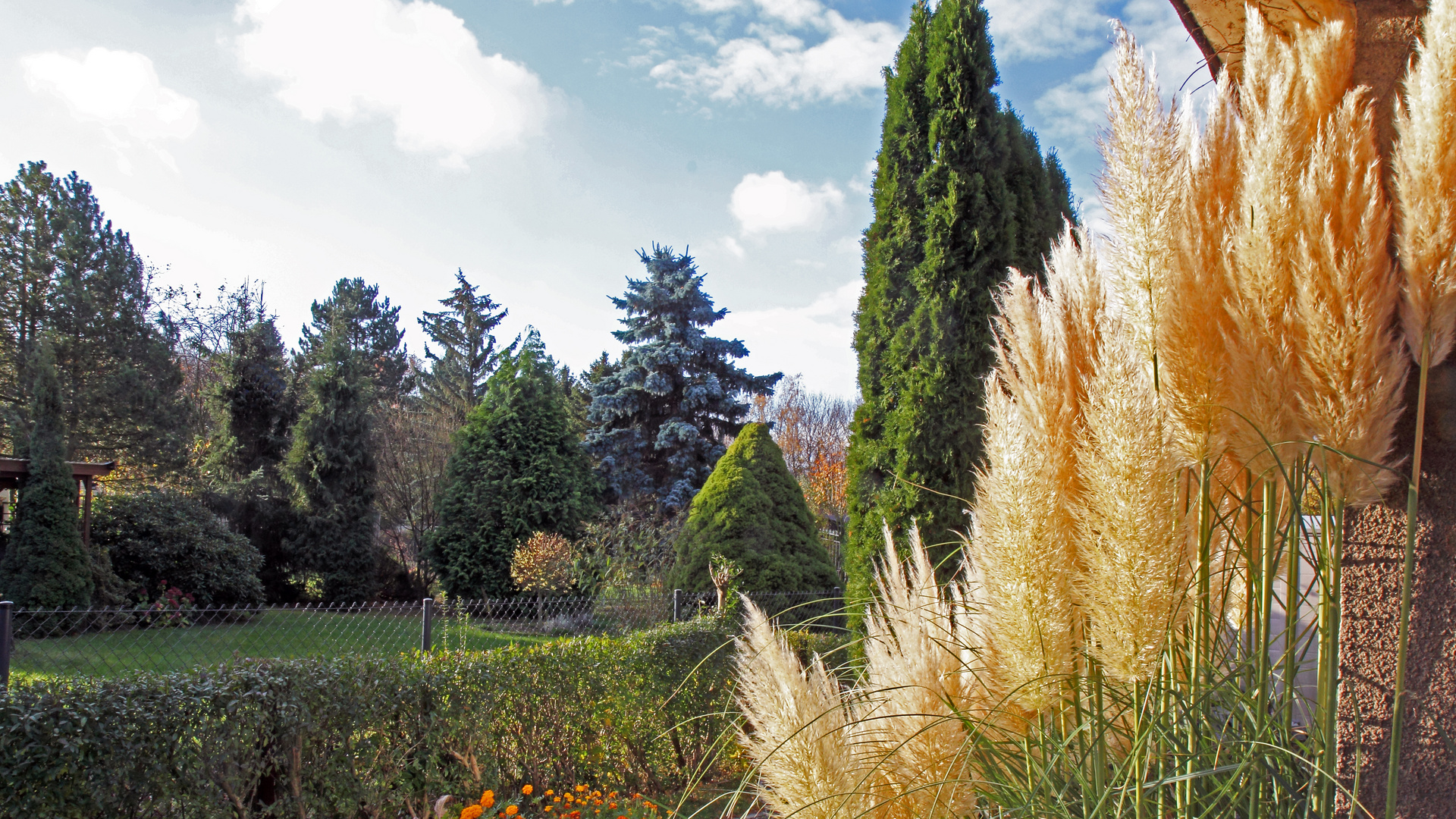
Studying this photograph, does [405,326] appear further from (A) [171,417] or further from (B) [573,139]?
(B) [573,139]

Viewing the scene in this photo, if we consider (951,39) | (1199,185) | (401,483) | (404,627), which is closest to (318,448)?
(401,483)

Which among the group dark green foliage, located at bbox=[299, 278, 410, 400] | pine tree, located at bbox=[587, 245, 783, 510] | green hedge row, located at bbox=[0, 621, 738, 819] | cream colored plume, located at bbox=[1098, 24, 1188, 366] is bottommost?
green hedge row, located at bbox=[0, 621, 738, 819]

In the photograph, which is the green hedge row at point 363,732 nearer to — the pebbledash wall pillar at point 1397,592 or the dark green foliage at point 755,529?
the pebbledash wall pillar at point 1397,592

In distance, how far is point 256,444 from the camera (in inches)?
635

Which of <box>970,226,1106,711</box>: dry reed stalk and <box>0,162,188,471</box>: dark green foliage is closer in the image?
<box>970,226,1106,711</box>: dry reed stalk

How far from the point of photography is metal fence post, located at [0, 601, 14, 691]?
2.96 m

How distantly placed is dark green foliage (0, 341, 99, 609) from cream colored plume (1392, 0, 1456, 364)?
1283 centimetres

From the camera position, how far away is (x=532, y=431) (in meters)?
13.5

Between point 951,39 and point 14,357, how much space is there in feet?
56.2

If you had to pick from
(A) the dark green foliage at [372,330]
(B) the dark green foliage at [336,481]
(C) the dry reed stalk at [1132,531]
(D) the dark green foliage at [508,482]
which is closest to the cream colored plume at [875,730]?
(C) the dry reed stalk at [1132,531]

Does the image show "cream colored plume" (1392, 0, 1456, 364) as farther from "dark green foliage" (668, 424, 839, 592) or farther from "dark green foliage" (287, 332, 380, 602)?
"dark green foliage" (287, 332, 380, 602)

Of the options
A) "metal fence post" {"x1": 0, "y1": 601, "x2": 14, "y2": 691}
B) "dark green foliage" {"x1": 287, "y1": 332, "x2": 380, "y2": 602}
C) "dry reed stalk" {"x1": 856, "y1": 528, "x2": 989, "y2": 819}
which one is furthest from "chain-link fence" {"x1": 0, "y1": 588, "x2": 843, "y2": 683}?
"dry reed stalk" {"x1": 856, "y1": 528, "x2": 989, "y2": 819}

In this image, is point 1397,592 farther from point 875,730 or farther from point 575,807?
point 575,807

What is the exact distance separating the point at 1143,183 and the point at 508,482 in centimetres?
1282
